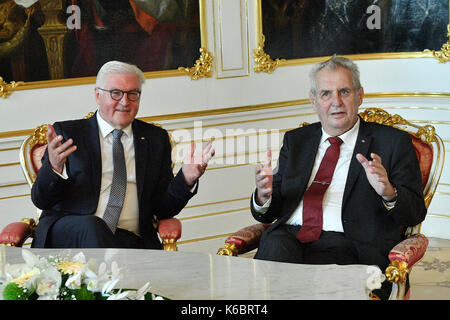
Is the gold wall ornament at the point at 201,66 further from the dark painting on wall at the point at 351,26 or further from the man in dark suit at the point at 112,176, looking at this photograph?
the man in dark suit at the point at 112,176

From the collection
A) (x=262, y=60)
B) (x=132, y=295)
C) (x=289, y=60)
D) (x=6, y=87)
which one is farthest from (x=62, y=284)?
(x=289, y=60)

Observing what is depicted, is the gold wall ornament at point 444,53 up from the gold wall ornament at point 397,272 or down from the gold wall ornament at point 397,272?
up

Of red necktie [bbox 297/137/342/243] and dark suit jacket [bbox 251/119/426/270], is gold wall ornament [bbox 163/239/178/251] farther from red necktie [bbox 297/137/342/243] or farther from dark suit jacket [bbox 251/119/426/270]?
red necktie [bbox 297/137/342/243]

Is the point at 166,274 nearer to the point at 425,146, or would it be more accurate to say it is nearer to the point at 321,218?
the point at 321,218

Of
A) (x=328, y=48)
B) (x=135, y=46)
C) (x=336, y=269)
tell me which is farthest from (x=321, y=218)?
(x=328, y=48)

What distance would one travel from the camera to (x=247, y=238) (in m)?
3.81

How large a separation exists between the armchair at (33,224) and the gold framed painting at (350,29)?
8.10 ft

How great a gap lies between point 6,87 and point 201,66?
1536 mm

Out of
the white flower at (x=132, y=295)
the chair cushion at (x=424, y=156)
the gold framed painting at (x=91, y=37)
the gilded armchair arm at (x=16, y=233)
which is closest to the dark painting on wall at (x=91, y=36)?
the gold framed painting at (x=91, y=37)

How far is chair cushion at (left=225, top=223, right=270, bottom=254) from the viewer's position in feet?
12.3

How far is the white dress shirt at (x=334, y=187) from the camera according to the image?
3.84 metres

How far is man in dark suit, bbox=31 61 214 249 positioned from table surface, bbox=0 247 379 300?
77 cm

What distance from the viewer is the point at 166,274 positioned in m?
2.83

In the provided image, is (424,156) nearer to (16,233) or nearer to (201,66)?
(16,233)
